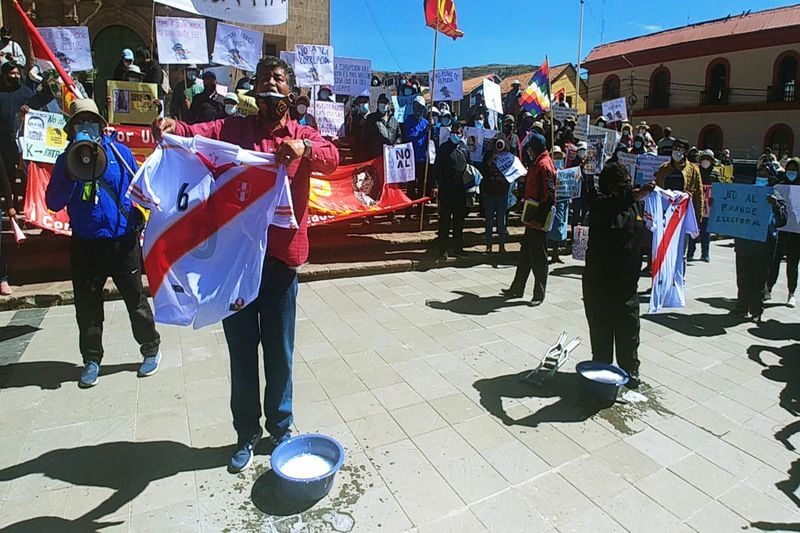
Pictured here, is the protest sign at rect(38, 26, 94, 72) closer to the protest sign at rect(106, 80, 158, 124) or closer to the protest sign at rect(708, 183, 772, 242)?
the protest sign at rect(106, 80, 158, 124)

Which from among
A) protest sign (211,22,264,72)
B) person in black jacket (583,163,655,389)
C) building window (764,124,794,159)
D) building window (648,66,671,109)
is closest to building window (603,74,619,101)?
building window (648,66,671,109)

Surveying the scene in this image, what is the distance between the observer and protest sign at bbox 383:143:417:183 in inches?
357

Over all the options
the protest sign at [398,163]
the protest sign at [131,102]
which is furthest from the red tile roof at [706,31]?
the protest sign at [131,102]

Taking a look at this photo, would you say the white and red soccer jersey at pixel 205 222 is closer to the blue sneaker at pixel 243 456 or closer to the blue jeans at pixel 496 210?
the blue sneaker at pixel 243 456

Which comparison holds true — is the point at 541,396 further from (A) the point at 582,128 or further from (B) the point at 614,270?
(A) the point at 582,128

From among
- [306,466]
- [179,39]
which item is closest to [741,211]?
[306,466]

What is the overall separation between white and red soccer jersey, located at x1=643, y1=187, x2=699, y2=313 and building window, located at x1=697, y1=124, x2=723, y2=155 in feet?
114

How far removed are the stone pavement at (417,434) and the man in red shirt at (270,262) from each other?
17.2 inches

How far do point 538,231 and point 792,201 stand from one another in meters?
3.34

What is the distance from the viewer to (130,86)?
7430 millimetres

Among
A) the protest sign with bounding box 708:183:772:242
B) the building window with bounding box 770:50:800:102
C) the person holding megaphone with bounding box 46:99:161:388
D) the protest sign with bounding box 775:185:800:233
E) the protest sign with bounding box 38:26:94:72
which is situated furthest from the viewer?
the building window with bounding box 770:50:800:102

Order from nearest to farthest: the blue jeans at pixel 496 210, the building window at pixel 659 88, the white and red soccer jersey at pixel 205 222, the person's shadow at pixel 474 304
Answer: the white and red soccer jersey at pixel 205 222
the person's shadow at pixel 474 304
the blue jeans at pixel 496 210
the building window at pixel 659 88

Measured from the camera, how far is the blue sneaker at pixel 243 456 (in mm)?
3197

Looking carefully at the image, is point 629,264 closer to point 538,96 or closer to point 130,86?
point 538,96
